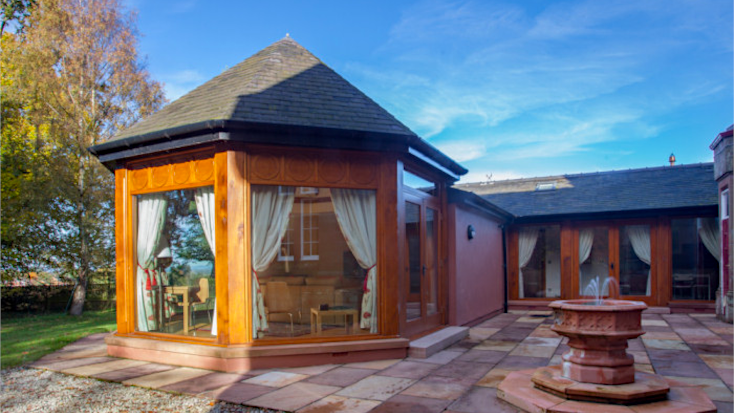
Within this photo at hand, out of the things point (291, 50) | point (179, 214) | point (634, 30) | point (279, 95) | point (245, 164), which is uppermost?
point (634, 30)

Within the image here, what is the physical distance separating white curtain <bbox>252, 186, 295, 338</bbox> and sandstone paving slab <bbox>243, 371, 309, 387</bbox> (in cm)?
64

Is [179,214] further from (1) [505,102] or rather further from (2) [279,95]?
(1) [505,102]

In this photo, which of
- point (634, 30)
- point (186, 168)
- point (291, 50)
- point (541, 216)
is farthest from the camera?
point (541, 216)

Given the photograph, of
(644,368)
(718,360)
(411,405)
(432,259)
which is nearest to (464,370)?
(411,405)

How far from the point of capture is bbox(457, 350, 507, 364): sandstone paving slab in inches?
249

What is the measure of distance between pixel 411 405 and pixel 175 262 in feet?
13.4

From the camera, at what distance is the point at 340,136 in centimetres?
630

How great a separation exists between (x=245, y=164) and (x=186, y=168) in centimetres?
97

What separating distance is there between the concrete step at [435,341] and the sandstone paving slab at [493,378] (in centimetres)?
105

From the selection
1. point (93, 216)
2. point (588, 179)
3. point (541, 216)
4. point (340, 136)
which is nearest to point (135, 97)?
point (93, 216)

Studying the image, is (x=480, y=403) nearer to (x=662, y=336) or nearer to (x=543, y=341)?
(x=543, y=341)

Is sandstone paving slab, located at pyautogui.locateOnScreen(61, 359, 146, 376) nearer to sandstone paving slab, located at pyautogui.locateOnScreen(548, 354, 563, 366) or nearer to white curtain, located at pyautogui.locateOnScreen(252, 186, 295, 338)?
white curtain, located at pyautogui.locateOnScreen(252, 186, 295, 338)

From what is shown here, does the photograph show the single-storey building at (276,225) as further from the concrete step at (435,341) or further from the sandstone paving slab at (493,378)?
the sandstone paving slab at (493,378)

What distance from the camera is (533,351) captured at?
6.90 meters
